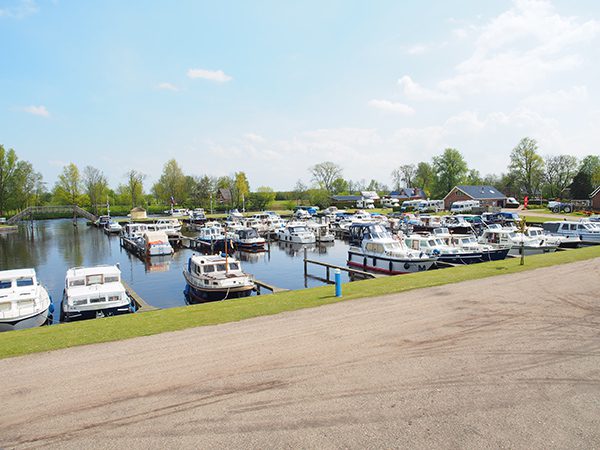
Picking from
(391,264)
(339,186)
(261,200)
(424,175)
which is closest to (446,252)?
(391,264)

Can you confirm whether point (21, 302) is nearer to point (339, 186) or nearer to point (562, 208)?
point (562, 208)

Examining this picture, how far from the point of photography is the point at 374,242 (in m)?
34.9

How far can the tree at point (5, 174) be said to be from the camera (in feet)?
334

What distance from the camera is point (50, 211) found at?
11300cm

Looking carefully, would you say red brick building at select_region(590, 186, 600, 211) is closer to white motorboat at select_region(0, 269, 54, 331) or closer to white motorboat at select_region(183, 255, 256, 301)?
white motorboat at select_region(183, 255, 256, 301)

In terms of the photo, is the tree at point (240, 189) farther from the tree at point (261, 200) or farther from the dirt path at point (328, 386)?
the dirt path at point (328, 386)

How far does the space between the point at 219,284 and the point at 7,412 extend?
17.0m

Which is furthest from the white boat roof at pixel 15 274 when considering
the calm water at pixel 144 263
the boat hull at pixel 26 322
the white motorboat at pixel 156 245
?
the white motorboat at pixel 156 245

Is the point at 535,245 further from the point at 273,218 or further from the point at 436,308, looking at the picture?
the point at 273,218

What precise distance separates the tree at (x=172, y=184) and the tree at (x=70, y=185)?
25.6 meters

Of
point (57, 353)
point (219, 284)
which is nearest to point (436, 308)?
point (57, 353)

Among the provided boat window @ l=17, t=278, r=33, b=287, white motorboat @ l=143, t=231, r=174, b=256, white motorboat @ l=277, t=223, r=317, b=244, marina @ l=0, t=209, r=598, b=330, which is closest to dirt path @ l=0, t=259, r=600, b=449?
marina @ l=0, t=209, r=598, b=330

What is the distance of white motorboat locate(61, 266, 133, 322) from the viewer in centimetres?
2103

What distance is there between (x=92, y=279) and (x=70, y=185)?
4179 inches
